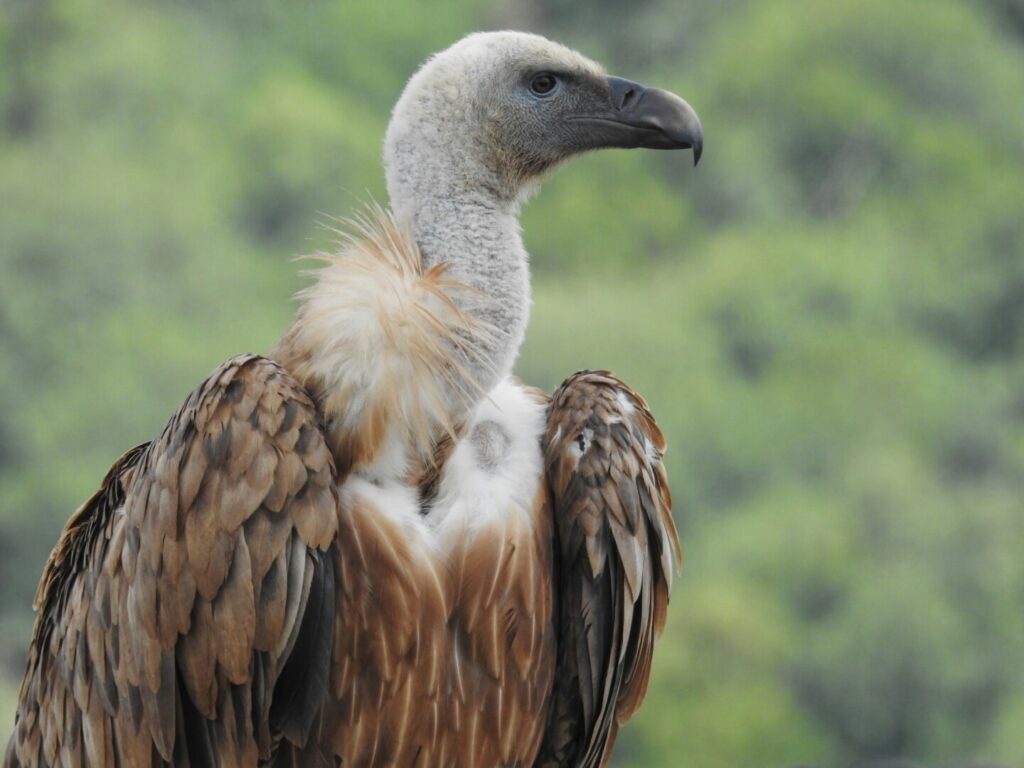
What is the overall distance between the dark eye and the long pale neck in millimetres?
346

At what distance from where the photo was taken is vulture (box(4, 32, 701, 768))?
11.0 ft

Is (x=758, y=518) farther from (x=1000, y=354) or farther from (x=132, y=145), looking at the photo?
(x=132, y=145)

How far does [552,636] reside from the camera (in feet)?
12.1

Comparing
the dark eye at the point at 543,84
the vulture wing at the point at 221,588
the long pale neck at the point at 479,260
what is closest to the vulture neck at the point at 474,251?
the long pale neck at the point at 479,260

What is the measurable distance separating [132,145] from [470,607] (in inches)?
1189

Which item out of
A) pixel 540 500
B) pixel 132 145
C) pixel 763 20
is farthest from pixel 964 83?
pixel 540 500

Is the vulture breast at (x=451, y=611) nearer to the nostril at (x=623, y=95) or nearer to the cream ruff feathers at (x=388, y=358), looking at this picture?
the cream ruff feathers at (x=388, y=358)

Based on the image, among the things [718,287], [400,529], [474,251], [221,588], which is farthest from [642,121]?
[718,287]

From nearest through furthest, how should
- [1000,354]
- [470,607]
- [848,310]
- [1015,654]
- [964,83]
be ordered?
[470,607], [1015,654], [1000,354], [848,310], [964,83]

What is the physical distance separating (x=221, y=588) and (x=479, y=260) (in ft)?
3.06

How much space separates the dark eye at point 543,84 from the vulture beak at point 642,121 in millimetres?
97

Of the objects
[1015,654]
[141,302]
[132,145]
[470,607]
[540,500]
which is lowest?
[470,607]

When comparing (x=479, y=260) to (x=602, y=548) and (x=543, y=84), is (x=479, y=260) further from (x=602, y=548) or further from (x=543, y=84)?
(x=602, y=548)

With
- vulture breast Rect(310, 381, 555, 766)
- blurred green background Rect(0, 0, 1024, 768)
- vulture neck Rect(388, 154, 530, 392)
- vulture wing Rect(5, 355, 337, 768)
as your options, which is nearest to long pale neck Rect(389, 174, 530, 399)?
vulture neck Rect(388, 154, 530, 392)
